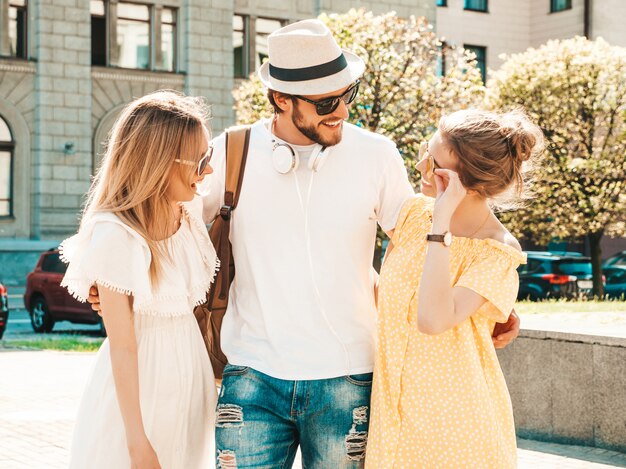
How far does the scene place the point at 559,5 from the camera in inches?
1699

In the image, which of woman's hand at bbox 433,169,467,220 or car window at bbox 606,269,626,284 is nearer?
woman's hand at bbox 433,169,467,220

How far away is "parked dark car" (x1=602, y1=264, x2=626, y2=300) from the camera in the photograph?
87.9 feet

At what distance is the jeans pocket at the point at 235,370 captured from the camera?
3.57 meters

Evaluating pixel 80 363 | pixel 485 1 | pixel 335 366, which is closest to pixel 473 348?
pixel 335 366

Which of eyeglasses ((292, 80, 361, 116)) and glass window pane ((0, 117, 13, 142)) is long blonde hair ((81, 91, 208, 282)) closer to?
eyeglasses ((292, 80, 361, 116))

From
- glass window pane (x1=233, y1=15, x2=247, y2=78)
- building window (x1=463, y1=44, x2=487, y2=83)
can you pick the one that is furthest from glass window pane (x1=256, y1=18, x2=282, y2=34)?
building window (x1=463, y1=44, x2=487, y2=83)

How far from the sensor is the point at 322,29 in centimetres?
374

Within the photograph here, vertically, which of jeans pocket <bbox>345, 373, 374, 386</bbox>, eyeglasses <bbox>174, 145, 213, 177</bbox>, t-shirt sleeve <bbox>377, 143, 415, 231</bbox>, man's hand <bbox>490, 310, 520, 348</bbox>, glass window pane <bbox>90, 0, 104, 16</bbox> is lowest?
jeans pocket <bbox>345, 373, 374, 386</bbox>

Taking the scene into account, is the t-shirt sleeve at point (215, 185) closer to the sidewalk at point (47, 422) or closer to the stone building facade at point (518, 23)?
the sidewalk at point (47, 422)

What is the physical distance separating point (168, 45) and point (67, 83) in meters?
3.71

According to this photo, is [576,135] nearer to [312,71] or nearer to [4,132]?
[4,132]

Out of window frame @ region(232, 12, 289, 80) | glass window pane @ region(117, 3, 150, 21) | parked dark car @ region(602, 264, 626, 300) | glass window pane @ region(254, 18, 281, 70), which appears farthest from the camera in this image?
glass window pane @ region(254, 18, 281, 70)

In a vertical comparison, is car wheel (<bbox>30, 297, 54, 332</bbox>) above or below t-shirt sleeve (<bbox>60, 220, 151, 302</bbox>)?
below

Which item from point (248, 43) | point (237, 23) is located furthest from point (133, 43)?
point (248, 43)
